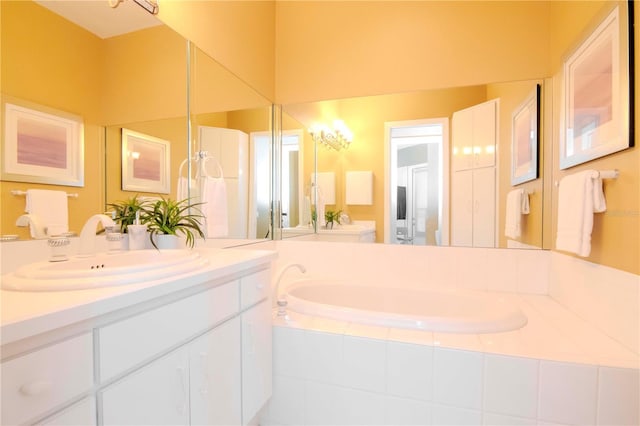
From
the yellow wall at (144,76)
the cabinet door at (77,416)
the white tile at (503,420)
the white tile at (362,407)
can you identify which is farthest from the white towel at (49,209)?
the white tile at (503,420)

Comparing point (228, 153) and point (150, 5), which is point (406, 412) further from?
point (150, 5)

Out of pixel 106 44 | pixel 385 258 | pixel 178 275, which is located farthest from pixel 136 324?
pixel 385 258

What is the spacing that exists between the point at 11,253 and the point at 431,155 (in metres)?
2.31

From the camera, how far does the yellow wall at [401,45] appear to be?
1995 mm

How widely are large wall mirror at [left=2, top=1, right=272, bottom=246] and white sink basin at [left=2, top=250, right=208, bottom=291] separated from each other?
17 cm

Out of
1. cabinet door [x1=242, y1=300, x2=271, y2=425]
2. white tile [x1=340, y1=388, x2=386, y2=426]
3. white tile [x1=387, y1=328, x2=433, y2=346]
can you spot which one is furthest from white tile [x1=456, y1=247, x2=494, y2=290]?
cabinet door [x1=242, y1=300, x2=271, y2=425]

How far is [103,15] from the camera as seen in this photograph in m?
1.12

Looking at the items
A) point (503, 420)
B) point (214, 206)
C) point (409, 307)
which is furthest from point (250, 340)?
point (409, 307)

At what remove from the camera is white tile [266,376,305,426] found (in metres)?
1.43

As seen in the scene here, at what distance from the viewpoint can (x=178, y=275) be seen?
885 mm

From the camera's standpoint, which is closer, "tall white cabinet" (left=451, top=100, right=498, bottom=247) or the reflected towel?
the reflected towel

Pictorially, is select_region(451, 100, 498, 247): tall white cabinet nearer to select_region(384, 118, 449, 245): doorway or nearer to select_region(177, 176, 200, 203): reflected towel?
select_region(384, 118, 449, 245): doorway

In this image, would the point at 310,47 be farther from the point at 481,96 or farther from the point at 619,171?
the point at 619,171

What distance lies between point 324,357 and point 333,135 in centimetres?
179
